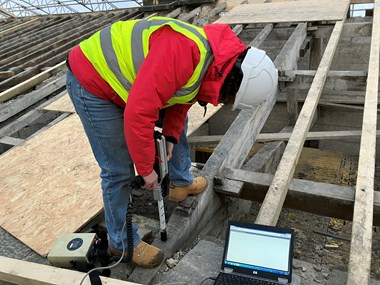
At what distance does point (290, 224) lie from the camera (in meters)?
4.89

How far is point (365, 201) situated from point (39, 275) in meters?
1.96

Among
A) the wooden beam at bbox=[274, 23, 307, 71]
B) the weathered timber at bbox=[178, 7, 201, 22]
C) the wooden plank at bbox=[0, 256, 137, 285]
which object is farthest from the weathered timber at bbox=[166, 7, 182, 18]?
the wooden plank at bbox=[0, 256, 137, 285]

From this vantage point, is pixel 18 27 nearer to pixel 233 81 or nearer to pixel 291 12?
pixel 291 12

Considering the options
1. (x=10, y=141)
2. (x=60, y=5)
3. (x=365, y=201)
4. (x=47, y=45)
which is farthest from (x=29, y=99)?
(x=60, y=5)

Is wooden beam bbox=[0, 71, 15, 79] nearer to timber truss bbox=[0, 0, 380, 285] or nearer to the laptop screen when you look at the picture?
timber truss bbox=[0, 0, 380, 285]

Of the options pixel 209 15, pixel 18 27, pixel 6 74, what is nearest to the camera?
pixel 6 74

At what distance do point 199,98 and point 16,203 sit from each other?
177cm

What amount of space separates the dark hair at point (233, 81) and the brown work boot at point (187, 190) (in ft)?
3.04

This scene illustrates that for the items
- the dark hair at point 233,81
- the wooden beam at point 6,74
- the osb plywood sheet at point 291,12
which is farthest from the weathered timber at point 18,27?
the dark hair at point 233,81

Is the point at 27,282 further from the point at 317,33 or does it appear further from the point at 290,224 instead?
the point at 317,33

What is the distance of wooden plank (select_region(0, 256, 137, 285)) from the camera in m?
1.75

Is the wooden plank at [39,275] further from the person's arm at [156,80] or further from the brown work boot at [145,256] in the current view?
the person's arm at [156,80]

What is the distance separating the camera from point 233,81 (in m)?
1.82

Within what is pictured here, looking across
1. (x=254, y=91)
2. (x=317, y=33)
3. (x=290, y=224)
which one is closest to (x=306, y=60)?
(x=317, y=33)
